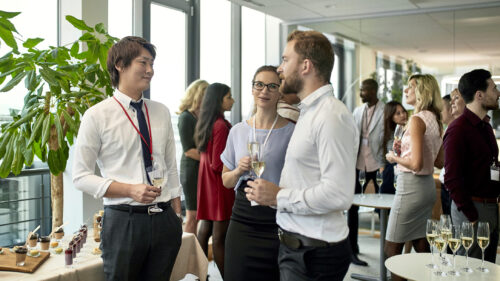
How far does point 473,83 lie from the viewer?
3.12 metres

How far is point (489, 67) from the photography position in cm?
626

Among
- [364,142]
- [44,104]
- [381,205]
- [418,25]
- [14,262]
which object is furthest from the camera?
[418,25]

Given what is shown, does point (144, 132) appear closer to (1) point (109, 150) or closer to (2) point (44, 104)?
(1) point (109, 150)

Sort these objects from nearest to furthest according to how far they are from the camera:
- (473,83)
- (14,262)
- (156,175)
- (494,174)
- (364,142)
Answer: (156,175)
(14,262)
(494,174)
(473,83)
(364,142)

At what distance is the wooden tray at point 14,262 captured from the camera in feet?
8.21

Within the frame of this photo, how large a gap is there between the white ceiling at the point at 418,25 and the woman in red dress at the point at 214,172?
3.03 meters

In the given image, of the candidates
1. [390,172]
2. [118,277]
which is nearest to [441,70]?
[390,172]

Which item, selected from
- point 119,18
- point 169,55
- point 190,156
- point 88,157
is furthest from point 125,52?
point 169,55

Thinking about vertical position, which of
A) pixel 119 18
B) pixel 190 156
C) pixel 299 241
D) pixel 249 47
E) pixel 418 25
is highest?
pixel 418 25

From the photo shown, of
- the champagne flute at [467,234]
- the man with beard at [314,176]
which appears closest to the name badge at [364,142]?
the champagne flute at [467,234]

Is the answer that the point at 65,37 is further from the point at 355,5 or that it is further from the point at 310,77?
the point at 355,5

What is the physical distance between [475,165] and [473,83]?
51 cm

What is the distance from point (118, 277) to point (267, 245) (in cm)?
70

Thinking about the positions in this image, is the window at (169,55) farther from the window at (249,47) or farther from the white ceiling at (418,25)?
the window at (249,47)
